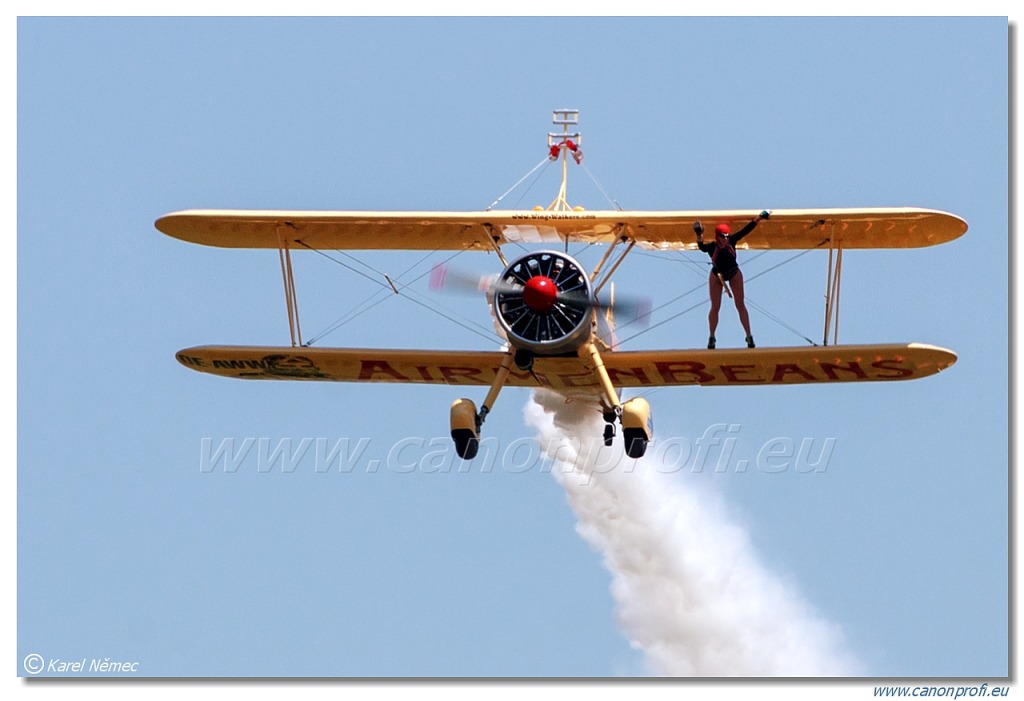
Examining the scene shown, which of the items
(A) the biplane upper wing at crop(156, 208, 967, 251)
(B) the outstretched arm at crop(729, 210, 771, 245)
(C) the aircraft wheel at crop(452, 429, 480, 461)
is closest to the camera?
(C) the aircraft wheel at crop(452, 429, 480, 461)

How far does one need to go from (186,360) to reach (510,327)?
3.98m

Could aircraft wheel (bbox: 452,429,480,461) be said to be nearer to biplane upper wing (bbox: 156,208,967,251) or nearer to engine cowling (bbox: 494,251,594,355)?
engine cowling (bbox: 494,251,594,355)

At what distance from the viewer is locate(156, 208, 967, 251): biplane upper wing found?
22859 millimetres

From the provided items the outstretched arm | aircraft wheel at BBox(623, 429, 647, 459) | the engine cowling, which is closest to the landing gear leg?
the engine cowling

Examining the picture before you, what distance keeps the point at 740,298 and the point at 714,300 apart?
300 mm

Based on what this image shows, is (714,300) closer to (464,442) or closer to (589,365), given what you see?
(589,365)

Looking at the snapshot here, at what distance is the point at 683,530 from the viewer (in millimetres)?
27125

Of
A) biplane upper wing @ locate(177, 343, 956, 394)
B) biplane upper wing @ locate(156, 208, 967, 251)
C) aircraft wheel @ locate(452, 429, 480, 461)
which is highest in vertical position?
biplane upper wing @ locate(156, 208, 967, 251)

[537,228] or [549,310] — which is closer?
[549,310]

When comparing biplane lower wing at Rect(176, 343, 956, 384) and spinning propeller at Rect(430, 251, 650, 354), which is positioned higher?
spinning propeller at Rect(430, 251, 650, 354)

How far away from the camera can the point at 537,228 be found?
2330cm

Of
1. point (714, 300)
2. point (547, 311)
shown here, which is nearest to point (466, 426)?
point (547, 311)

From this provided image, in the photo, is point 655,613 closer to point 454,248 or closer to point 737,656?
point 737,656
